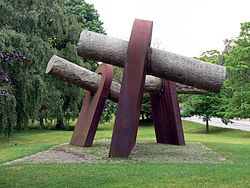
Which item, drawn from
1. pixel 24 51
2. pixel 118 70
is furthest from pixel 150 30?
pixel 118 70

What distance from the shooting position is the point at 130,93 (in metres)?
11.9

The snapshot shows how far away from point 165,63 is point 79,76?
438 centimetres

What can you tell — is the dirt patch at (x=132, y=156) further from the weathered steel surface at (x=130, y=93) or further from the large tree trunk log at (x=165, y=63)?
the large tree trunk log at (x=165, y=63)

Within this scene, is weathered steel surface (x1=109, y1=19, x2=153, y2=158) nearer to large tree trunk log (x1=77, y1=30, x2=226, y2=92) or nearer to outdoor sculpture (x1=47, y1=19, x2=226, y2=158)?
outdoor sculpture (x1=47, y1=19, x2=226, y2=158)

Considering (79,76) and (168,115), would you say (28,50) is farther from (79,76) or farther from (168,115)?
(168,115)

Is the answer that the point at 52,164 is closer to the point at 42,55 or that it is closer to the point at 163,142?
the point at 163,142

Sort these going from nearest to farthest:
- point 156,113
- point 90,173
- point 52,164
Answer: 1. point 90,173
2. point 52,164
3. point 156,113

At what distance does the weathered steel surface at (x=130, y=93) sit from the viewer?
11.9m

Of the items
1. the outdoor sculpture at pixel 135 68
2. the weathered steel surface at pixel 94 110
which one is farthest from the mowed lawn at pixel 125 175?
the weathered steel surface at pixel 94 110

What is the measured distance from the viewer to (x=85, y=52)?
12000 mm

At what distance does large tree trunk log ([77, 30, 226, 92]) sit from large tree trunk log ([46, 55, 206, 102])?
2747 millimetres

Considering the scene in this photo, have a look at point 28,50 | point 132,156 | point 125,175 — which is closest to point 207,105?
point 28,50

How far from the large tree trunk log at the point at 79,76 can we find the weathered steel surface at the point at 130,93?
347 cm

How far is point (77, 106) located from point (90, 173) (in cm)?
2296
